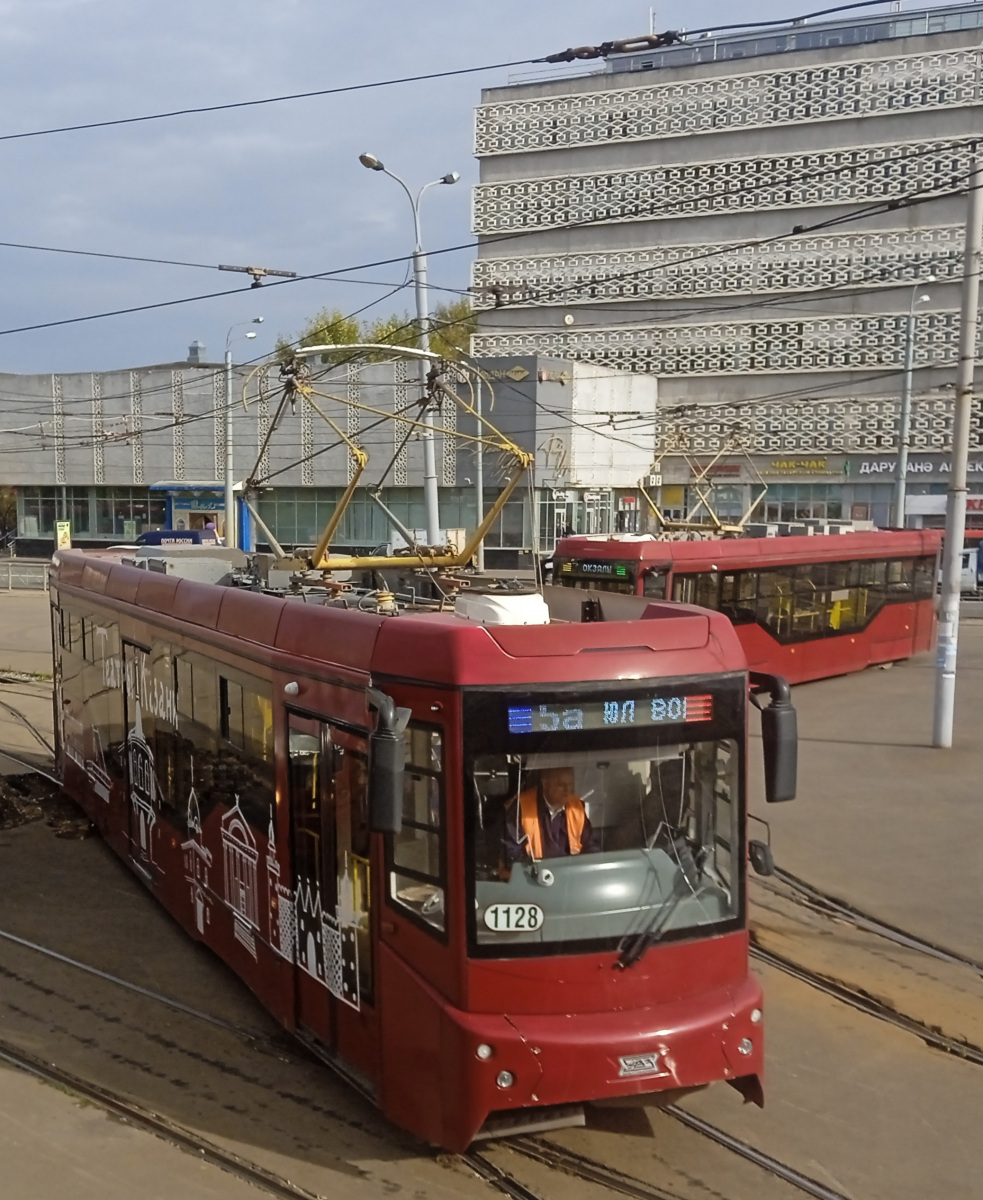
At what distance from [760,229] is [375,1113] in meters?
52.0

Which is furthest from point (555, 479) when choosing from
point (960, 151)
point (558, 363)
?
point (960, 151)

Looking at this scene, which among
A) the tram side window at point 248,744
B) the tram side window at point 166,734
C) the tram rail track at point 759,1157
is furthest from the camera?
the tram side window at point 166,734

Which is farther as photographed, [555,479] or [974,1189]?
[555,479]

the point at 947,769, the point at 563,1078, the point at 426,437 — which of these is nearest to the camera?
the point at 563,1078

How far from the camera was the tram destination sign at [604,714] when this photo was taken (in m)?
4.95

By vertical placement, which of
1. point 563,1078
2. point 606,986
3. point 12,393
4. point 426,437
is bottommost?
point 563,1078

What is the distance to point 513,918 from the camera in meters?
4.93

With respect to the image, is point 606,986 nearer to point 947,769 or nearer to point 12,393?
point 947,769

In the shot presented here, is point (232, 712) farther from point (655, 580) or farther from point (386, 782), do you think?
point (655, 580)

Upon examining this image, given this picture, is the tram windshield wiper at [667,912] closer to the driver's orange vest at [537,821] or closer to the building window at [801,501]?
the driver's orange vest at [537,821]

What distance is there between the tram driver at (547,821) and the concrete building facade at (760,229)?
1717 inches

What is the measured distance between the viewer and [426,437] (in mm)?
16438

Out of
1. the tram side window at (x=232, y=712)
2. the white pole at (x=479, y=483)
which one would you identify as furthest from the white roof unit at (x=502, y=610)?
the white pole at (x=479, y=483)

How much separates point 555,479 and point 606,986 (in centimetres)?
3974
